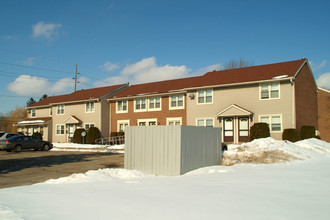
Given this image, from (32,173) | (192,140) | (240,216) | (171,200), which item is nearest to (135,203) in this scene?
(171,200)

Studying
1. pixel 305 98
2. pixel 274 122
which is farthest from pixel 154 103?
pixel 305 98

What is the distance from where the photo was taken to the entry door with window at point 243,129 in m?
24.9

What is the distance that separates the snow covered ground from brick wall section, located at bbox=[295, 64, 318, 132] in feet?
48.4

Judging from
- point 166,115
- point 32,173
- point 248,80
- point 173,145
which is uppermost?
point 248,80

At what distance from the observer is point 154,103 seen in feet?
105

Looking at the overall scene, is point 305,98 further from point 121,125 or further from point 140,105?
point 121,125

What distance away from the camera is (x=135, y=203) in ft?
19.7

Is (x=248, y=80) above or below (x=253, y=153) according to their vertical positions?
Result: above

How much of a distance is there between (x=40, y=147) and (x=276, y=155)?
2135 cm

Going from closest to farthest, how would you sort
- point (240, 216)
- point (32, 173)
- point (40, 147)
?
point (240, 216)
point (32, 173)
point (40, 147)

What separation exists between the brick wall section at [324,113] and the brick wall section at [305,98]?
6.40 meters

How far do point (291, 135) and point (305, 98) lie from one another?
19.5ft

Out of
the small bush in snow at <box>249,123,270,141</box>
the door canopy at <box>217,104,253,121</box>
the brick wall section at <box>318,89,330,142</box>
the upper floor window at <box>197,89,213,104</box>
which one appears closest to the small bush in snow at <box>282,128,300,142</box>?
the small bush in snow at <box>249,123,270,141</box>

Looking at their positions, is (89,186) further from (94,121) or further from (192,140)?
(94,121)
